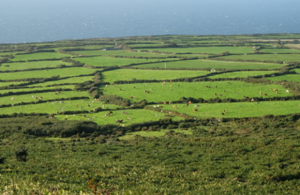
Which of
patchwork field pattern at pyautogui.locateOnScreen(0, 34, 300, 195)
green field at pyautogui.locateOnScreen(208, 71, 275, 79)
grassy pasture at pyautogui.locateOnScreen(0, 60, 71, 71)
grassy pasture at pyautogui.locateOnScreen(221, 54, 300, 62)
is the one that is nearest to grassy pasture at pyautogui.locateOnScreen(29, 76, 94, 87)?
patchwork field pattern at pyautogui.locateOnScreen(0, 34, 300, 195)

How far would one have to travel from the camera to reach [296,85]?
6209 cm

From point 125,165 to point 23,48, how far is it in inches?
4601

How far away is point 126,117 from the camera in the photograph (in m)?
49.2

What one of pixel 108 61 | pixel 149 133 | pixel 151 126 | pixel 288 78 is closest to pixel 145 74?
pixel 108 61

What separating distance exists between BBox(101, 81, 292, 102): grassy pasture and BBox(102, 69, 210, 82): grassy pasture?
687cm

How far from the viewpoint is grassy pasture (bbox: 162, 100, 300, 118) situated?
48.6 metres

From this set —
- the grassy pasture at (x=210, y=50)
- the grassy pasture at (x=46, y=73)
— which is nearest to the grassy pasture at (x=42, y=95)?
the grassy pasture at (x=46, y=73)

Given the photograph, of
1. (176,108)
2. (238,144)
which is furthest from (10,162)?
(176,108)

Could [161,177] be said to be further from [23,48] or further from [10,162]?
[23,48]

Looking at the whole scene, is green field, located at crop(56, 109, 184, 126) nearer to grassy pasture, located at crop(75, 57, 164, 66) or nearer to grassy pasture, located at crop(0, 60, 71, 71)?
grassy pasture, located at crop(75, 57, 164, 66)

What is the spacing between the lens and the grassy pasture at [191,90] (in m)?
59.2

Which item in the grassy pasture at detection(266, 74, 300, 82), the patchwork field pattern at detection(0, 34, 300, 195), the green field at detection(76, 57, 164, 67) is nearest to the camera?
the patchwork field pattern at detection(0, 34, 300, 195)

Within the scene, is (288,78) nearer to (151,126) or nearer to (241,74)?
(241,74)

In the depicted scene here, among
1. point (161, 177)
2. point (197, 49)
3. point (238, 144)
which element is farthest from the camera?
point (197, 49)
